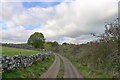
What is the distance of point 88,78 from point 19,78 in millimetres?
4850

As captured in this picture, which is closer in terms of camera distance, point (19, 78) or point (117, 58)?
point (19, 78)

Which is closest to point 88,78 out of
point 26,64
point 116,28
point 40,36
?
point 116,28

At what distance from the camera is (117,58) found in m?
9.55

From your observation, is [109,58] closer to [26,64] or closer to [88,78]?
[88,78]

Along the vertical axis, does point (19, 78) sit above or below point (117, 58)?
below

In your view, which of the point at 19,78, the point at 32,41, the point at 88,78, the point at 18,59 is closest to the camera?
the point at 19,78

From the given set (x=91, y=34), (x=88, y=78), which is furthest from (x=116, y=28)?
(x=88, y=78)

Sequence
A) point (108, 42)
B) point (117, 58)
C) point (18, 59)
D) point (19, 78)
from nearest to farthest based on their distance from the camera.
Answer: point (19, 78), point (117, 58), point (18, 59), point (108, 42)

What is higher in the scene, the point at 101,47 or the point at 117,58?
the point at 101,47

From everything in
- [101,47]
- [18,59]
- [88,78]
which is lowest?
[88,78]

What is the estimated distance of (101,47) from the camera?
12438 millimetres

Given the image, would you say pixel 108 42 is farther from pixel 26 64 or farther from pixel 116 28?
pixel 26 64

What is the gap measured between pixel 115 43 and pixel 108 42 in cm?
110

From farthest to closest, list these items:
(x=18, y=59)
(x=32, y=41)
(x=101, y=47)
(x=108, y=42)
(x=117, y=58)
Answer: (x=32, y=41) < (x=101, y=47) < (x=108, y=42) < (x=18, y=59) < (x=117, y=58)
